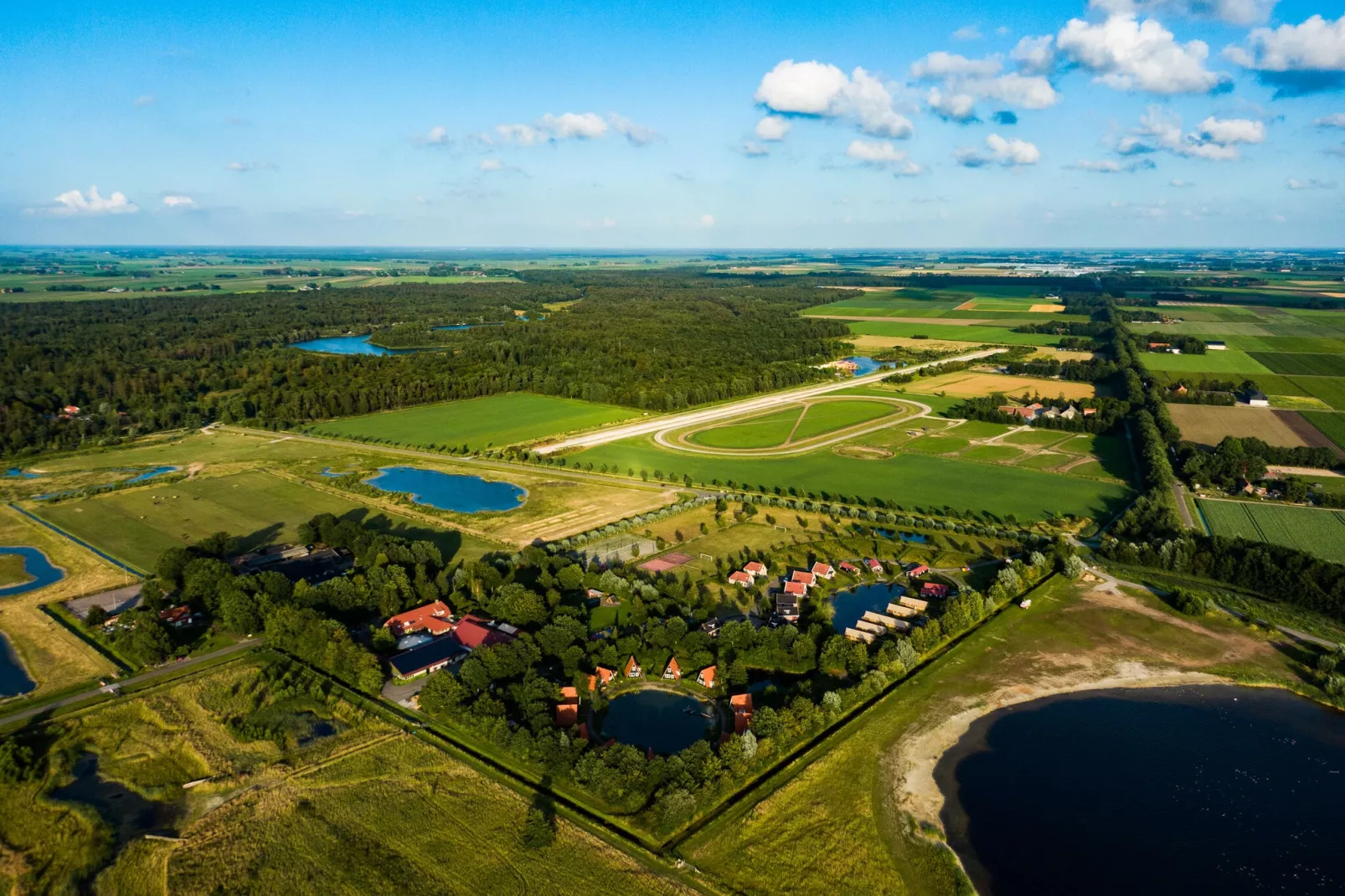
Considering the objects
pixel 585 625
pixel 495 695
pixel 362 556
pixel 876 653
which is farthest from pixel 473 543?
pixel 876 653

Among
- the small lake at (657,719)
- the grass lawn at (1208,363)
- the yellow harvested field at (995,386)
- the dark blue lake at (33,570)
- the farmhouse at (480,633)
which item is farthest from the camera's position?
the grass lawn at (1208,363)

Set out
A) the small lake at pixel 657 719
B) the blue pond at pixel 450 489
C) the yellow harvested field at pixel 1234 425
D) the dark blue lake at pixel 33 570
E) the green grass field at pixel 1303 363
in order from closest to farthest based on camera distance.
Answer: the small lake at pixel 657 719 → the dark blue lake at pixel 33 570 → the blue pond at pixel 450 489 → the yellow harvested field at pixel 1234 425 → the green grass field at pixel 1303 363

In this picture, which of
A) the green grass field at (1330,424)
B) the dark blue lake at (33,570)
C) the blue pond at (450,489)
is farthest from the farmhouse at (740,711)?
the green grass field at (1330,424)

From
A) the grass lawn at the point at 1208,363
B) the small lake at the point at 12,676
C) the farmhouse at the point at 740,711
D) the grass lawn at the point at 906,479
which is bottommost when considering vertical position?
the small lake at the point at 12,676

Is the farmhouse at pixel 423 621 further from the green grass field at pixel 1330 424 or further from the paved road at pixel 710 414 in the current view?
the green grass field at pixel 1330 424

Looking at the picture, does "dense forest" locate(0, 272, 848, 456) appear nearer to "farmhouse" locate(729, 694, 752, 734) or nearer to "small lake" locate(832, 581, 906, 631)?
"small lake" locate(832, 581, 906, 631)

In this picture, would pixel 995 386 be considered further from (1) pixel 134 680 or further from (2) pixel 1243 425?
(1) pixel 134 680

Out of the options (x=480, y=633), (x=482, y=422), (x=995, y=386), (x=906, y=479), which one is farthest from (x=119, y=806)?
(x=995, y=386)
